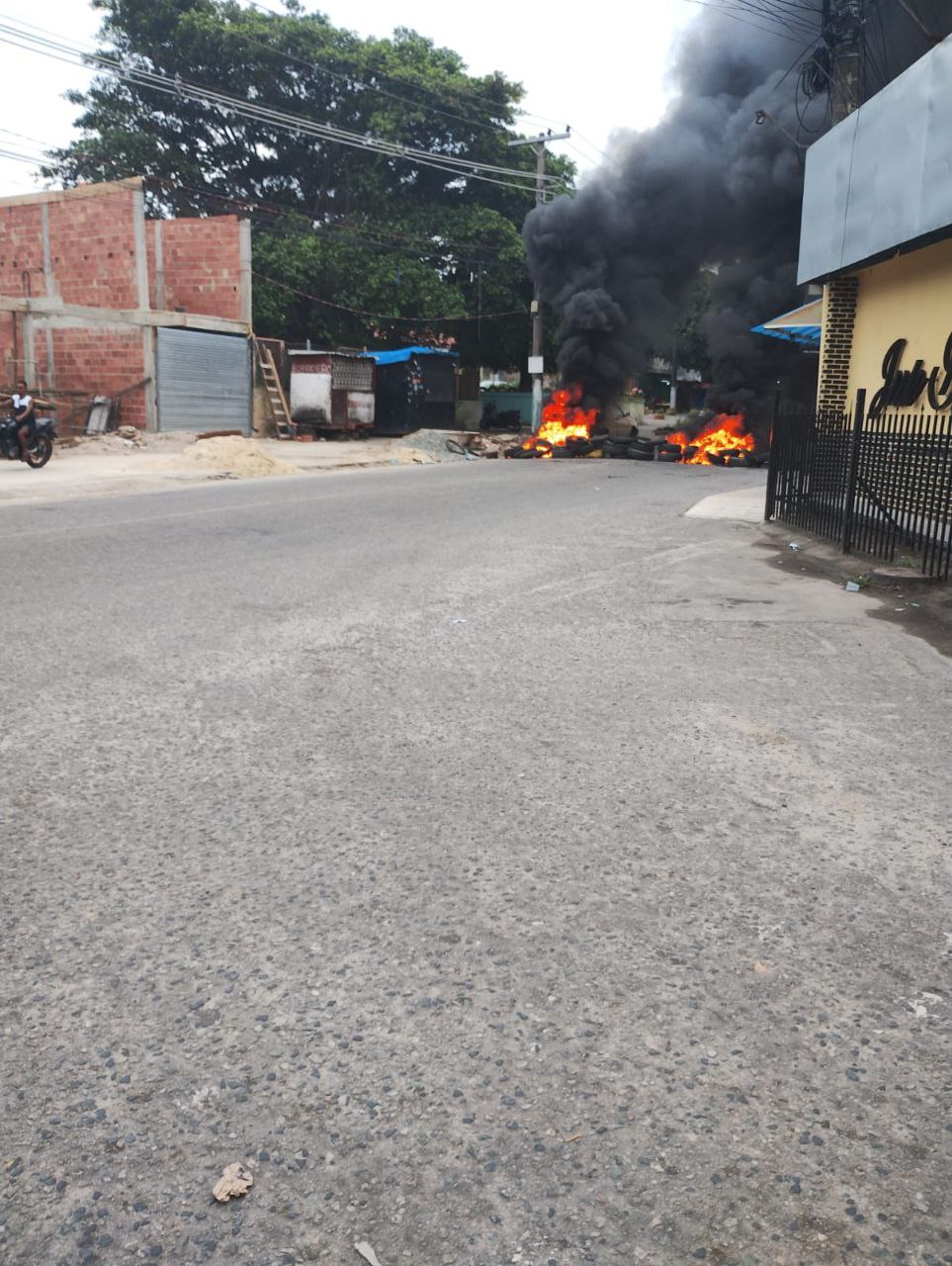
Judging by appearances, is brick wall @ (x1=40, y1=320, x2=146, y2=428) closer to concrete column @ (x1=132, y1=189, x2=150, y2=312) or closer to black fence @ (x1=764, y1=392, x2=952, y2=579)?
concrete column @ (x1=132, y1=189, x2=150, y2=312)

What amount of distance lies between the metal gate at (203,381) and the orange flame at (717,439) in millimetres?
12916

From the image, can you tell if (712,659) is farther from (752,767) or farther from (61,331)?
(61,331)

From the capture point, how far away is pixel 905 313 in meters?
13.6

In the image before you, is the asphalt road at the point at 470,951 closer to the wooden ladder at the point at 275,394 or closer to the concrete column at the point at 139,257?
the concrete column at the point at 139,257

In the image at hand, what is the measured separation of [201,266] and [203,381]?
14.7ft

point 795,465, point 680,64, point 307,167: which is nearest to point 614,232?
point 680,64

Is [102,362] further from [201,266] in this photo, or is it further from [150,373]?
[201,266]

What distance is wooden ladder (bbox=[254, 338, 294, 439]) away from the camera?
30484 millimetres

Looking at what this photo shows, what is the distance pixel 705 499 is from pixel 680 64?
29.1 meters

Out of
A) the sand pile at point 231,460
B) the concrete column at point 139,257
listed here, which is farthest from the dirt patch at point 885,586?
the concrete column at point 139,257

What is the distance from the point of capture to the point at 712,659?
6.25m

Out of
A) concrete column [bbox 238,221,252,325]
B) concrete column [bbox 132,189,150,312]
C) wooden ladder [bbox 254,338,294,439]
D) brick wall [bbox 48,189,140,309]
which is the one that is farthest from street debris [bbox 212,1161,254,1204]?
concrete column [bbox 238,221,252,325]

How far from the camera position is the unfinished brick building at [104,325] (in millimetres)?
26344

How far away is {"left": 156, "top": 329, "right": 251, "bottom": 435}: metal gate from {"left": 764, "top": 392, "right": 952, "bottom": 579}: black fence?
18.6 meters
